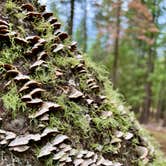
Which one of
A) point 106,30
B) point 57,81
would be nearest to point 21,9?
point 57,81

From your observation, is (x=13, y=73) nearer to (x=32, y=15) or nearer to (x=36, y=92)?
(x=36, y=92)

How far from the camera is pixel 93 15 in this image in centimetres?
1573

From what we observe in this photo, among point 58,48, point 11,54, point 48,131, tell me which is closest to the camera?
point 48,131

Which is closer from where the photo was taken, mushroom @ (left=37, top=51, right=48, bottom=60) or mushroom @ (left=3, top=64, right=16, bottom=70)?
mushroom @ (left=3, top=64, right=16, bottom=70)

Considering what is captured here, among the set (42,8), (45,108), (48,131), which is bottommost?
(48,131)

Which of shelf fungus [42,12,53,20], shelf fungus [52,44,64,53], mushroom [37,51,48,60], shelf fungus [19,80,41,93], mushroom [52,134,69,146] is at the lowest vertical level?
mushroom [52,134,69,146]

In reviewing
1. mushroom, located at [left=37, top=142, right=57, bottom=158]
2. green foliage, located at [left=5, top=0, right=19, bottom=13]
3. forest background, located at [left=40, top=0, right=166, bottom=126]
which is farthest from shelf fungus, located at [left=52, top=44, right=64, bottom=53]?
forest background, located at [left=40, top=0, right=166, bottom=126]

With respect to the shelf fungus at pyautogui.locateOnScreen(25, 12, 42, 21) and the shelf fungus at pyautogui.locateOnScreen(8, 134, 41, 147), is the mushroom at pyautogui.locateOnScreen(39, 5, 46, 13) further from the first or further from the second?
the shelf fungus at pyautogui.locateOnScreen(8, 134, 41, 147)

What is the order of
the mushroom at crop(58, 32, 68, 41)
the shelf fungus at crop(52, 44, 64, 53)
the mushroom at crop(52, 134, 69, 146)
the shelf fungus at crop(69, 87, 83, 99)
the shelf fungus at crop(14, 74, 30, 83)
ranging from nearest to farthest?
1. the mushroom at crop(52, 134, 69, 146)
2. the shelf fungus at crop(14, 74, 30, 83)
3. the shelf fungus at crop(69, 87, 83, 99)
4. the shelf fungus at crop(52, 44, 64, 53)
5. the mushroom at crop(58, 32, 68, 41)

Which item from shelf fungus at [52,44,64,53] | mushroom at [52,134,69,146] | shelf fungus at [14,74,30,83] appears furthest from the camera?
shelf fungus at [52,44,64,53]

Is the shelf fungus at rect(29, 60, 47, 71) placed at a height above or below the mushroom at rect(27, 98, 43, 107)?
above

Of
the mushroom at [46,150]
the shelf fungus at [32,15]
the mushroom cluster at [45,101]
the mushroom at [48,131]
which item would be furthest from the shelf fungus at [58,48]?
the mushroom at [46,150]

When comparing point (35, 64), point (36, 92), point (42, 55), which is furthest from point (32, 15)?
point (36, 92)

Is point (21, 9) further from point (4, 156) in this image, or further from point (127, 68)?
point (127, 68)
